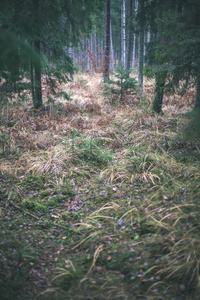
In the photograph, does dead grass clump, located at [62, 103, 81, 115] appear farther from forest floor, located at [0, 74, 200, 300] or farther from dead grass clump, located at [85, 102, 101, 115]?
forest floor, located at [0, 74, 200, 300]

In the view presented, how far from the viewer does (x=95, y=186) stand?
3881 millimetres

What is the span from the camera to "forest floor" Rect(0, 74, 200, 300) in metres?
2.10

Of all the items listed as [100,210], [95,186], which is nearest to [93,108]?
[95,186]

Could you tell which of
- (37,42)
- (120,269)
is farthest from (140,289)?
(37,42)

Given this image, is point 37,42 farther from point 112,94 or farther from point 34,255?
point 34,255

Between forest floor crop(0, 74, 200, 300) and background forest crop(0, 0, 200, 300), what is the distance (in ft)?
0.05

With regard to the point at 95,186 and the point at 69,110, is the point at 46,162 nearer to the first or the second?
the point at 95,186

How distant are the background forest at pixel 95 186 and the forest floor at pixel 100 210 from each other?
2 centimetres

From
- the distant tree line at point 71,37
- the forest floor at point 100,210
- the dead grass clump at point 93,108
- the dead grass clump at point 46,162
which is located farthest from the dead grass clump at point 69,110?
the dead grass clump at point 46,162

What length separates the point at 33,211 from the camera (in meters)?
3.36

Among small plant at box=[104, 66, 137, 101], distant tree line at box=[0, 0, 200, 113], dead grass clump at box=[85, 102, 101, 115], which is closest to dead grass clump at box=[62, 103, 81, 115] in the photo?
dead grass clump at box=[85, 102, 101, 115]

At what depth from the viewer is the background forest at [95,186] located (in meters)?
2.10

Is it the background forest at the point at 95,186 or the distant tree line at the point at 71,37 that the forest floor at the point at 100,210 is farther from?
the distant tree line at the point at 71,37

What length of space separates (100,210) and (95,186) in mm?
726
